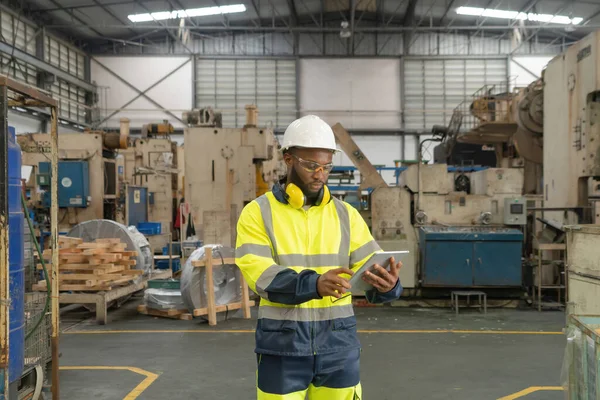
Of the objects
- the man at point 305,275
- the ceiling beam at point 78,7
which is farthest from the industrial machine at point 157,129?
the man at point 305,275

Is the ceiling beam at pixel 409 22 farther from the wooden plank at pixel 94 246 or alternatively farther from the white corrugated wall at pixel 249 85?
the wooden plank at pixel 94 246

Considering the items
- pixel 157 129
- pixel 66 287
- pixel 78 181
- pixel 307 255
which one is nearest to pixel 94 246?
pixel 66 287

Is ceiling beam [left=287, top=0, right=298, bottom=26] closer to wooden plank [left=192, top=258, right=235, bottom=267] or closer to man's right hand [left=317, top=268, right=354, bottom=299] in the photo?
wooden plank [left=192, top=258, right=235, bottom=267]

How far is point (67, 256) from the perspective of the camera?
726 centimetres

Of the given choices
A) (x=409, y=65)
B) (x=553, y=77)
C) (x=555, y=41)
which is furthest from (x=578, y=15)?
(x=553, y=77)

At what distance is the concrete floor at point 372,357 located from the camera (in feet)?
16.0

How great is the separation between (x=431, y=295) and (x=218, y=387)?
4.86 m

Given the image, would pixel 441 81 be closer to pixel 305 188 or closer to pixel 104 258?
pixel 104 258

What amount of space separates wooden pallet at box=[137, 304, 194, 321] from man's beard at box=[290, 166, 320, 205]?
18.8 feet

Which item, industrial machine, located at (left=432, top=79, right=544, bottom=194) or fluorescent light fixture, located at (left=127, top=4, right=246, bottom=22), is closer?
industrial machine, located at (left=432, top=79, right=544, bottom=194)

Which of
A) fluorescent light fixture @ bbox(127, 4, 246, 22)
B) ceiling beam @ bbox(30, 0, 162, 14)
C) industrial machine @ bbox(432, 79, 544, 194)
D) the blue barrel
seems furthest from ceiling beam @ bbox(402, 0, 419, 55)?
the blue barrel

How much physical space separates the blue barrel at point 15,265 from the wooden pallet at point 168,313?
13.3 ft

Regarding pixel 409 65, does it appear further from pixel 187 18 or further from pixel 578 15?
pixel 187 18

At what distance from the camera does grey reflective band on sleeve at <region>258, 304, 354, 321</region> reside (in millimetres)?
2281
